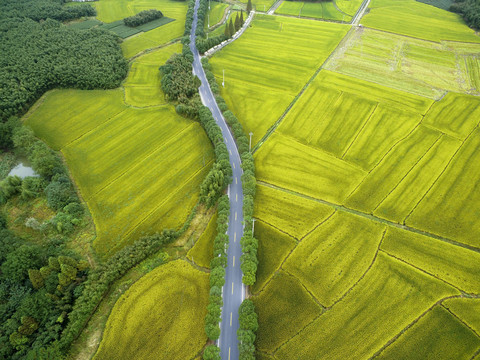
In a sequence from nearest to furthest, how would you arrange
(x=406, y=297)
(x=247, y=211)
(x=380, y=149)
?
(x=406, y=297), (x=247, y=211), (x=380, y=149)

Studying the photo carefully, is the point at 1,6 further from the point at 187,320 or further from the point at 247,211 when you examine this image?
the point at 187,320

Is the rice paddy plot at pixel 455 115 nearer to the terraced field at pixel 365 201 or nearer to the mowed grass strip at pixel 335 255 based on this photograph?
the terraced field at pixel 365 201

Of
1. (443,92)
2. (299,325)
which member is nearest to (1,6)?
(299,325)

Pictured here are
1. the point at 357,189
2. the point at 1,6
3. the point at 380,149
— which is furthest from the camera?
the point at 1,6

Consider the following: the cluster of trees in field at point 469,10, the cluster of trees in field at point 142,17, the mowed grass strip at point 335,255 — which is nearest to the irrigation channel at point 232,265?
the mowed grass strip at point 335,255

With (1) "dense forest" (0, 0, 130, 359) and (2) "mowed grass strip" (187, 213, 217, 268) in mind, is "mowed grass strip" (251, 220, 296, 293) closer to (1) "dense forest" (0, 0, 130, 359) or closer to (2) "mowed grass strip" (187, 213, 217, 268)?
(2) "mowed grass strip" (187, 213, 217, 268)

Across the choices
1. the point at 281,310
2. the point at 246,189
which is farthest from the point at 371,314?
the point at 246,189

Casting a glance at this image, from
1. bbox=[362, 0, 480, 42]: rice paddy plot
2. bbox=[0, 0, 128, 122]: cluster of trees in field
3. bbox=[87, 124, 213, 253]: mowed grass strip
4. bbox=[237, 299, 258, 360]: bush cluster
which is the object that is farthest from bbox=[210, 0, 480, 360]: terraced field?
bbox=[0, 0, 128, 122]: cluster of trees in field
